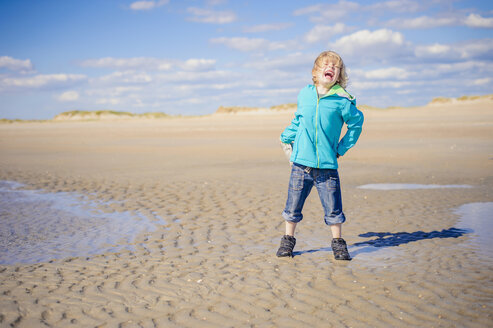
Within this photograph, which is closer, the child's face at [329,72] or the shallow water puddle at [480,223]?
the child's face at [329,72]

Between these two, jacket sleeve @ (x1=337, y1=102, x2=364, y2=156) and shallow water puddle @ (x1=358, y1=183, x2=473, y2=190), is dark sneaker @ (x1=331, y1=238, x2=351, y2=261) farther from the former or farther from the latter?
shallow water puddle @ (x1=358, y1=183, x2=473, y2=190)

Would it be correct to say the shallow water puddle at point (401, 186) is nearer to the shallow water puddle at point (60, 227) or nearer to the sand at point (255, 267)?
the sand at point (255, 267)

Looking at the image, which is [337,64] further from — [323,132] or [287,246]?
[287,246]

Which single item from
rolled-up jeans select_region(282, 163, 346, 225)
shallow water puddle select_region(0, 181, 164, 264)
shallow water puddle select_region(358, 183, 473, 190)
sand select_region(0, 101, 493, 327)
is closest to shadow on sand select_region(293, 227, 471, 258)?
sand select_region(0, 101, 493, 327)

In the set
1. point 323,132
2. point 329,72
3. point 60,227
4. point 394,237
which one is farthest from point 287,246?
point 60,227

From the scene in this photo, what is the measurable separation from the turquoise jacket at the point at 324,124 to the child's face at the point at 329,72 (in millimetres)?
83

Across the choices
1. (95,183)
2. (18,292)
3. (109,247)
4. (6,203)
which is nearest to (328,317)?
(18,292)

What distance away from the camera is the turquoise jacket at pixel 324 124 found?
4492 mm

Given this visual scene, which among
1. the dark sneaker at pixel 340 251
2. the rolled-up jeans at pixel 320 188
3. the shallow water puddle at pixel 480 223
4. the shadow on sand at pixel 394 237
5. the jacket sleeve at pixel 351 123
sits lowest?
the shallow water puddle at pixel 480 223

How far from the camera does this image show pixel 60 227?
6.98m

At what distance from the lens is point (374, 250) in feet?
17.6

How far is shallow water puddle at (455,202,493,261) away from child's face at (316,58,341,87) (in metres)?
2.85

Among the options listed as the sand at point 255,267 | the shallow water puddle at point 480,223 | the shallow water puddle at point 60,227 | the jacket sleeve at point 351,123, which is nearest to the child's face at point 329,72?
the jacket sleeve at point 351,123

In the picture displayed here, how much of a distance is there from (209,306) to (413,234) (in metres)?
3.62
